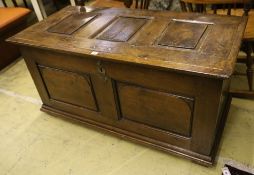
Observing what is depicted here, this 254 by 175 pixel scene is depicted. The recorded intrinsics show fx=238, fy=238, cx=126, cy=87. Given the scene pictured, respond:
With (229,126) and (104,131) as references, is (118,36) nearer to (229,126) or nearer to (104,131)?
(104,131)

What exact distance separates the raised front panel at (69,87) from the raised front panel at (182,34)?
1.62 feet

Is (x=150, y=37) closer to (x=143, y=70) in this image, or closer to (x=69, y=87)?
(x=143, y=70)

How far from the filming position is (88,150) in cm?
151

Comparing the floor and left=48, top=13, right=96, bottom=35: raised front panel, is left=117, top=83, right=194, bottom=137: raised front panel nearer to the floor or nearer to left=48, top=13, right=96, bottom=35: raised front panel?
the floor

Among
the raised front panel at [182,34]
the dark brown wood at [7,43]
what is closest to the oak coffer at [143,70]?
the raised front panel at [182,34]

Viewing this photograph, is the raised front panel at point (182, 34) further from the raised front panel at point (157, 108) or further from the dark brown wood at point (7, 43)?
the dark brown wood at point (7, 43)

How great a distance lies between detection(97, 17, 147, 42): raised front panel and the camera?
50.6 inches

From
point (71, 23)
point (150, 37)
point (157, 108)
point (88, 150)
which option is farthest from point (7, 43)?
point (157, 108)

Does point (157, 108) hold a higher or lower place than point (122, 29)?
lower

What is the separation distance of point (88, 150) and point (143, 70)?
2.27 feet

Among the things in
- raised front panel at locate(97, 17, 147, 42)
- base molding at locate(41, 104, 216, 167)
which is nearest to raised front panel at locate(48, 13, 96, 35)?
raised front panel at locate(97, 17, 147, 42)

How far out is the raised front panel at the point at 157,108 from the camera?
1172 millimetres

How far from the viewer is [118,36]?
51.0 inches

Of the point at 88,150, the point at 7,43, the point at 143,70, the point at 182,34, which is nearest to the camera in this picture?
the point at 143,70
